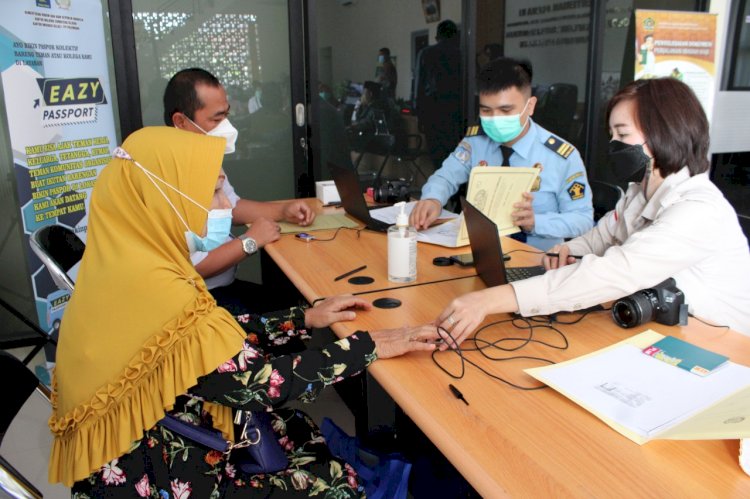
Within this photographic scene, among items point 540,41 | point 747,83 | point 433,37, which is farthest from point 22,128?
point 747,83

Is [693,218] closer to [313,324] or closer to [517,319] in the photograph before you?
[517,319]

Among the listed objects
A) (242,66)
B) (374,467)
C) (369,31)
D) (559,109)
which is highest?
(369,31)

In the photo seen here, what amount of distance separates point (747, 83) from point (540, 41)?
177 centimetres

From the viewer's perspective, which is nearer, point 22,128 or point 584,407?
point 584,407

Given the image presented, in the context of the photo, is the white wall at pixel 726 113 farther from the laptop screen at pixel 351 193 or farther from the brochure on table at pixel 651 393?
the brochure on table at pixel 651 393

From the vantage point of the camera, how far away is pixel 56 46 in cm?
260

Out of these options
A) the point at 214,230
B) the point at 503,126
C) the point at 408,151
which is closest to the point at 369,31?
the point at 408,151

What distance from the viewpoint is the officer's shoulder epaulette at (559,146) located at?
231 centimetres

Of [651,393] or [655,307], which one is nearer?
[651,393]

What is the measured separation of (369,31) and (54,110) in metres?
1.93

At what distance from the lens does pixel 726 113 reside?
14.4ft

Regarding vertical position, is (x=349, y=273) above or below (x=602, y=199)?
above

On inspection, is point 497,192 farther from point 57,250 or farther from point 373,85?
point 373,85

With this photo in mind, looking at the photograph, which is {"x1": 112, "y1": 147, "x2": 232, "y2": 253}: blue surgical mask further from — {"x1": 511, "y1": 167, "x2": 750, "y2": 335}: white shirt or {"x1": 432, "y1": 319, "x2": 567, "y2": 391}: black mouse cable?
{"x1": 511, "y1": 167, "x2": 750, "y2": 335}: white shirt
